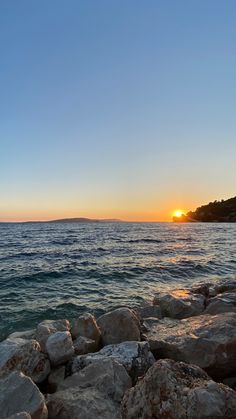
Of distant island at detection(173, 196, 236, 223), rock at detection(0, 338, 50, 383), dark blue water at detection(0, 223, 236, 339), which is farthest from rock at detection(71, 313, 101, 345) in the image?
distant island at detection(173, 196, 236, 223)

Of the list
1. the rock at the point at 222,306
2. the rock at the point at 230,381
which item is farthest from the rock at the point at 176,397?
the rock at the point at 222,306

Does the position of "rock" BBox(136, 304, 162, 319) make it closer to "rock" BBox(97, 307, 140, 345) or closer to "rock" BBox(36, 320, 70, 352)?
"rock" BBox(97, 307, 140, 345)

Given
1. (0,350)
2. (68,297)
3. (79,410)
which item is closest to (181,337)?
(79,410)

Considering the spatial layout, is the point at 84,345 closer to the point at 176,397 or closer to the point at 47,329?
the point at 47,329

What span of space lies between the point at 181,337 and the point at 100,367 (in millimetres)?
2041

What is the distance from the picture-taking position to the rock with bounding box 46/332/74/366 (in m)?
7.70

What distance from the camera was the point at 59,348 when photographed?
307 inches

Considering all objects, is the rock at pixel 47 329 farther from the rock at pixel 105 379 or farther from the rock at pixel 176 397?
the rock at pixel 176 397

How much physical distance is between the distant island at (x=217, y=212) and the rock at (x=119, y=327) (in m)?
135

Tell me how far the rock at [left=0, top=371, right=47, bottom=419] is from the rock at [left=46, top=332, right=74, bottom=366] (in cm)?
164

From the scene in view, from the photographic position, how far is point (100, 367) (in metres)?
6.71

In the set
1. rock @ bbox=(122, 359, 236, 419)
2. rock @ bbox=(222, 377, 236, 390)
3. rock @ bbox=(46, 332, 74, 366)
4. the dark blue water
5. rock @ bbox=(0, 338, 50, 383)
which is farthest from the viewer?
the dark blue water

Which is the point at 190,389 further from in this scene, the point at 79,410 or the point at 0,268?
the point at 0,268

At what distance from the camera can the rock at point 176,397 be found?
14.3 feet
